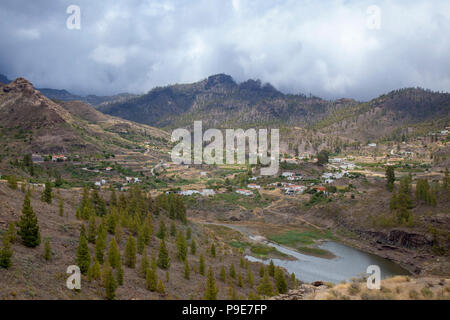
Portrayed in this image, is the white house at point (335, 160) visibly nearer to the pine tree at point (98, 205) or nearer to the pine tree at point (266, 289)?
the pine tree at point (98, 205)

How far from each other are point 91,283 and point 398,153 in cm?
15138

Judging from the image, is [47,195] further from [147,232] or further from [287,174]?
[287,174]

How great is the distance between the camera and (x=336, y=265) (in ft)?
156

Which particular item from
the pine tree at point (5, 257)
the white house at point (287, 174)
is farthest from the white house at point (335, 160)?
the pine tree at point (5, 257)

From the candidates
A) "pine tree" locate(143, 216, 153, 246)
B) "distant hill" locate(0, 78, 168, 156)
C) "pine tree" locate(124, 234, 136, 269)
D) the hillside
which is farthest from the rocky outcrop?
"distant hill" locate(0, 78, 168, 156)

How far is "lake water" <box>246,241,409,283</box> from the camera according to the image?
42.8m

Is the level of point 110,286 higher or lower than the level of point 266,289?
higher

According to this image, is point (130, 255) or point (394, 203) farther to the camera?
point (394, 203)

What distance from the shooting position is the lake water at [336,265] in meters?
42.8

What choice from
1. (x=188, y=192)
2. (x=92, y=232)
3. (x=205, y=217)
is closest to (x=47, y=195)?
(x=92, y=232)

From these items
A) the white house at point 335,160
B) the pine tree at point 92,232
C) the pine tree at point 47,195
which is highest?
the white house at point 335,160

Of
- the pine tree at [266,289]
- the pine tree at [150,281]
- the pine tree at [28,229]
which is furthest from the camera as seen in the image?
the pine tree at [266,289]

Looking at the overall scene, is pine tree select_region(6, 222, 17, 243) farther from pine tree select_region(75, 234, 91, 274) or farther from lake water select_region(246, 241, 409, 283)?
lake water select_region(246, 241, 409, 283)
